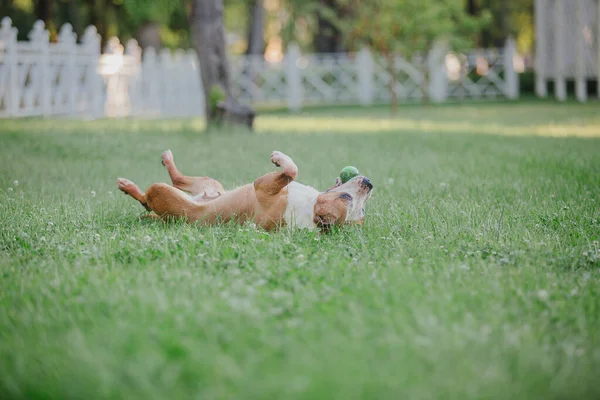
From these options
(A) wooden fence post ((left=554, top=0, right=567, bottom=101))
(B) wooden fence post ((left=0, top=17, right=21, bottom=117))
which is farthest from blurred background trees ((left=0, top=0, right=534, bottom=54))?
(B) wooden fence post ((left=0, top=17, right=21, bottom=117))

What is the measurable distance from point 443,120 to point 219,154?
26.0 ft

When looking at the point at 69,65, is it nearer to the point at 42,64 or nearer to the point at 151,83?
the point at 42,64

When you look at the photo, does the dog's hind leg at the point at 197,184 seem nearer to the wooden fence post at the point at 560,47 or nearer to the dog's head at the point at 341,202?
the dog's head at the point at 341,202

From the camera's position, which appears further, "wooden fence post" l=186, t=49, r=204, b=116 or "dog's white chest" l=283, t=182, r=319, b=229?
"wooden fence post" l=186, t=49, r=204, b=116

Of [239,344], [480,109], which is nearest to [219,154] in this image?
[239,344]

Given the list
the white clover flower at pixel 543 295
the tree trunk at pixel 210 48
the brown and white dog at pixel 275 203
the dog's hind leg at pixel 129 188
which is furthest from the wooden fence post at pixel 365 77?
the white clover flower at pixel 543 295

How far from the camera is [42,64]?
14.8m

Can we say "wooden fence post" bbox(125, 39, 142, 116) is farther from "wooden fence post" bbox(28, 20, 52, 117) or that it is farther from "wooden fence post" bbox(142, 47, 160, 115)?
"wooden fence post" bbox(28, 20, 52, 117)

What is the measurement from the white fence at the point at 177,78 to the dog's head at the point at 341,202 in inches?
414

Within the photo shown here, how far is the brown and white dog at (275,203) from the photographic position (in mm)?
4246

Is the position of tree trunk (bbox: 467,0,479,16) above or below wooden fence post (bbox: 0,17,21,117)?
above

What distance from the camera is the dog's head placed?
4234mm

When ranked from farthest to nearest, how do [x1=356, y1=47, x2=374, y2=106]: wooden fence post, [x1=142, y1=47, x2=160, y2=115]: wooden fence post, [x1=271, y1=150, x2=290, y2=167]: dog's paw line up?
[x1=356, y1=47, x2=374, y2=106]: wooden fence post < [x1=142, y1=47, x2=160, y2=115]: wooden fence post < [x1=271, y1=150, x2=290, y2=167]: dog's paw

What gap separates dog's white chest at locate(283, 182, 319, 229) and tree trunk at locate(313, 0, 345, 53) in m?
25.7
